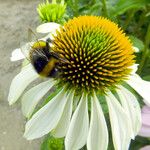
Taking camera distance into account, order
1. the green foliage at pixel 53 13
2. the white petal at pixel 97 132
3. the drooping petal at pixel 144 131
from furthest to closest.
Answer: the green foliage at pixel 53 13, the drooping petal at pixel 144 131, the white petal at pixel 97 132

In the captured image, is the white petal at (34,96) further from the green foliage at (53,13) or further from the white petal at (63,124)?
the green foliage at (53,13)

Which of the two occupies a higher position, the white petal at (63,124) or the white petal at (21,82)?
the white petal at (21,82)

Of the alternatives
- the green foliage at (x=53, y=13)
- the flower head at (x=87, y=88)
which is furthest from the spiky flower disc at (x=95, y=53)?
the green foliage at (x=53, y=13)

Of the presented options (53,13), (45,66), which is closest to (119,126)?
(45,66)

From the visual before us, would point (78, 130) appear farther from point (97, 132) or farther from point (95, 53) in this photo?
point (95, 53)

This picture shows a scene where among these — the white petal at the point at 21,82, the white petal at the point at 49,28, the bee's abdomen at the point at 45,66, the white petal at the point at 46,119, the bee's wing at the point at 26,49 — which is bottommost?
the white petal at the point at 46,119

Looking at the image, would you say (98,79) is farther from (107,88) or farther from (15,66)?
(15,66)

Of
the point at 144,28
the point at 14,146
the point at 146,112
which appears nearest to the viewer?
the point at 146,112

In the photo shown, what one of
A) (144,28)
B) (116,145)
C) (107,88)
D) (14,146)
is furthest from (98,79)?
(14,146)
